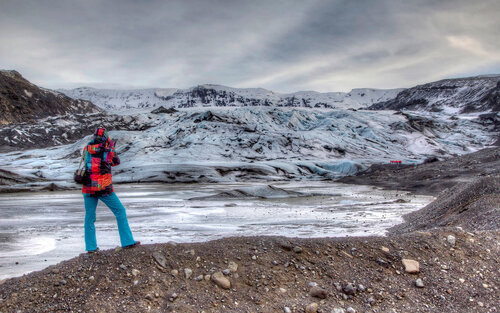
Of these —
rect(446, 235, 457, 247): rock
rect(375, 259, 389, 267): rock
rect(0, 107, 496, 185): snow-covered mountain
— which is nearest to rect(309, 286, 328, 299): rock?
rect(375, 259, 389, 267): rock

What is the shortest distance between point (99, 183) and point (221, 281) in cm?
186

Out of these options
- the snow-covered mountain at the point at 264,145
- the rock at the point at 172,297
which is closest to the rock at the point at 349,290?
the rock at the point at 172,297

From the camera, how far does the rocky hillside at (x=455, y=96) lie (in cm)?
6388

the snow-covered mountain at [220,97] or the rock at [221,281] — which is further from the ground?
the snow-covered mountain at [220,97]

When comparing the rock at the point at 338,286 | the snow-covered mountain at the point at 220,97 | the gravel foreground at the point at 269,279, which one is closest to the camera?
the gravel foreground at the point at 269,279

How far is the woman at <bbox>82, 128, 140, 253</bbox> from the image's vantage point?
4.39m

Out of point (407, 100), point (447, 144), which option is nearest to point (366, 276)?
point (447, 144)

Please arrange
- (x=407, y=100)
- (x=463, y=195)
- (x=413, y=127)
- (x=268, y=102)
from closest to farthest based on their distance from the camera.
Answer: (x=463, y=195), (x=413, y=127), (x=407, y=100), (x=268, y=102)

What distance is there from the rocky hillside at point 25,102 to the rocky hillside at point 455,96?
74944mm

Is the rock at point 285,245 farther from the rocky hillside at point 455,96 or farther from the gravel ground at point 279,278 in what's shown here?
the rocky hillside at point 455,96

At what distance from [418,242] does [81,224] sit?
7820 mm

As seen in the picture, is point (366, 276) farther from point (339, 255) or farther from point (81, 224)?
point (81, 224)

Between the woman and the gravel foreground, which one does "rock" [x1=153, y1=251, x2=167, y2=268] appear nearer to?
the gravel foreground

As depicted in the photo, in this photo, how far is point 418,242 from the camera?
15.5 ft
